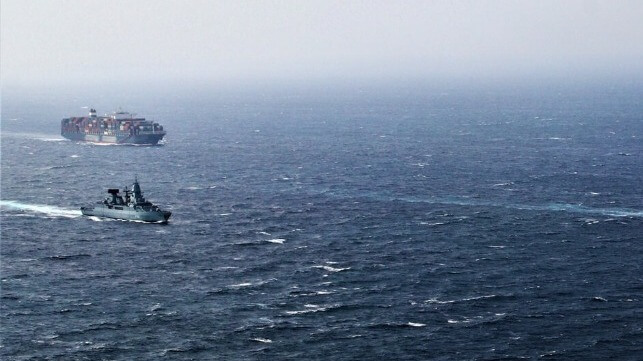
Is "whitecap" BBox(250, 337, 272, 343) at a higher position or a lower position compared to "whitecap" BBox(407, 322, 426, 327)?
lower

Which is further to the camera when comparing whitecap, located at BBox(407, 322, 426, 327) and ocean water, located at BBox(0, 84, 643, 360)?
whitecap, located at BBox(407, 322, 426, 327)

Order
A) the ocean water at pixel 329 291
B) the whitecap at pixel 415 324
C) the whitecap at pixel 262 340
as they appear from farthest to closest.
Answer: the whitecap at pixel 415 324, the whitecap at pixel 262 340, the ocean water at pixel 329 291

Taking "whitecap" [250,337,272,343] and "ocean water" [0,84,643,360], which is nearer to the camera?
"ocean water" [0,84,643,360]

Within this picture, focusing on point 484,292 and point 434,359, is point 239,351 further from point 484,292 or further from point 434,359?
point 484,292

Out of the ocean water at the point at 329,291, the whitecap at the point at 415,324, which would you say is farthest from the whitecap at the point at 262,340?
the whitecap at the point at 415,324

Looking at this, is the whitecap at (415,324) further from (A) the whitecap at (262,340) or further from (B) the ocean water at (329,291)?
(A) the whitecap at (262,340)

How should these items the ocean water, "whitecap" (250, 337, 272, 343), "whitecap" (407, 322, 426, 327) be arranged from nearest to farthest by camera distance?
the ocean water
"whitecap" (250, 337, 272, 343)
"whitecap" (407, 322, 426, 327)

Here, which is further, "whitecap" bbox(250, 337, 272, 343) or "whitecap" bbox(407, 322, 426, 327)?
"whitecap" bbox(407, 322, 426, 327)

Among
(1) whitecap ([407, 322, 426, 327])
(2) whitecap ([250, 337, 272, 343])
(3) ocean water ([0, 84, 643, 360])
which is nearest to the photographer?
(3) ocean water ([0, 84, 643, 360])

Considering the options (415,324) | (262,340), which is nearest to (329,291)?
(415,324)

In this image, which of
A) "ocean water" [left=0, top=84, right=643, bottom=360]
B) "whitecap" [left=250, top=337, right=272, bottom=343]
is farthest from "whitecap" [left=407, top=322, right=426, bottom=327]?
"whitecap" [left=250, top=337, right=272, bottom=343]

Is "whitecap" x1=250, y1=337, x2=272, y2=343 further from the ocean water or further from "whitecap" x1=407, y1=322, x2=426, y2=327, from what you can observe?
"whitecap" x1=407, y1=322, x2=426, y2=327

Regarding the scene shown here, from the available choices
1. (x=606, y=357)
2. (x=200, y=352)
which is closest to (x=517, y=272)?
(x=606, y=357)
